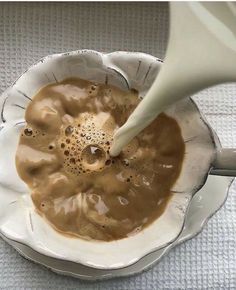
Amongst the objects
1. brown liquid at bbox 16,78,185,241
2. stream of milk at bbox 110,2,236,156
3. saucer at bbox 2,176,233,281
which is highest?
stream of milk at bbox 110,2,236,156

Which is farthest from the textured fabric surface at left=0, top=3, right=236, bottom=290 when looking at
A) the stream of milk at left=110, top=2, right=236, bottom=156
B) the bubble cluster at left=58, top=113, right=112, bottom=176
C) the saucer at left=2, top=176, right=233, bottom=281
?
the stream of milk at left=110, top=2, right=236, bottom=156

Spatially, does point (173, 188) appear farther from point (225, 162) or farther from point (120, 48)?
point (120, 48)

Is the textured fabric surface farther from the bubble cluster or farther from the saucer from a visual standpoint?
the bubble cluster

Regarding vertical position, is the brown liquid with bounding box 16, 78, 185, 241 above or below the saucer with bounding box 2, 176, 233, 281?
above

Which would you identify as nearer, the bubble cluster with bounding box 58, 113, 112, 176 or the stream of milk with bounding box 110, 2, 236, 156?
the stream of milk with bounding box 110, 2, 236, 156

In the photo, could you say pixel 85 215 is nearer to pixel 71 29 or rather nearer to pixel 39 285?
pixel 39 285

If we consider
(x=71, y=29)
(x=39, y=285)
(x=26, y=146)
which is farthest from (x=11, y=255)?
(x=71, y=29)

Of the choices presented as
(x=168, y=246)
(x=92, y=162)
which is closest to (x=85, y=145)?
(x=92, y=162)
